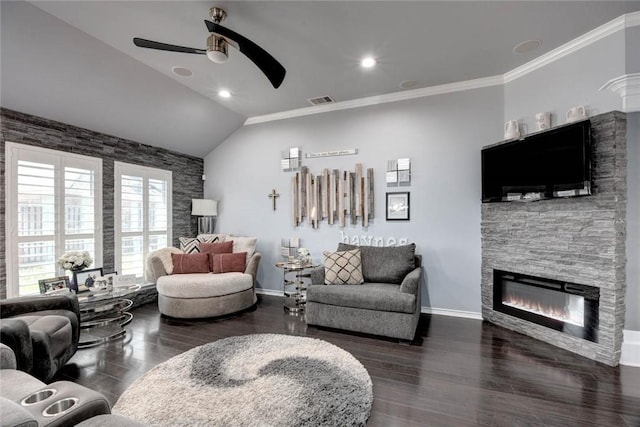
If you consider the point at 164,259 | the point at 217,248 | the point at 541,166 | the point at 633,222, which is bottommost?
the point at 164,259

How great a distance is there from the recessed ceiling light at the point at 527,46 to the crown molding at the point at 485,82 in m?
0.25

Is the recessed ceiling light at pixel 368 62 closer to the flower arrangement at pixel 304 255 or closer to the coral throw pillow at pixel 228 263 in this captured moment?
the flower arrangement at pixel 304 255

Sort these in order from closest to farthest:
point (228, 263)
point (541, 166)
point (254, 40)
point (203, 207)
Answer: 1. point (254, 40)
2. point (541, 166)
3. point (228, 263)
4. point (203, 207)

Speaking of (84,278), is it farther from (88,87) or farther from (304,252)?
(304,252)

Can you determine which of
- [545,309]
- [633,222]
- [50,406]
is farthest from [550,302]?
[50,406]

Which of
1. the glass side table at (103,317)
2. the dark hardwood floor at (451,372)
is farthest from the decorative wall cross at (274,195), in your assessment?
the glass side table at (103,317)

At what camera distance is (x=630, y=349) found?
254 centimetres

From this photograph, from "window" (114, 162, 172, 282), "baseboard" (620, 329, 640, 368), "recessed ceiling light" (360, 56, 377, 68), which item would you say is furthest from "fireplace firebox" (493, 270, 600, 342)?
"window" (114, 162, 172, 282)

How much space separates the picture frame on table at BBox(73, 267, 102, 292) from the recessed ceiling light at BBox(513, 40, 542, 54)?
5.26 meters

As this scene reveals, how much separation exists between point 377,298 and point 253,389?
5.04 ft

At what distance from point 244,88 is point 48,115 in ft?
7.54

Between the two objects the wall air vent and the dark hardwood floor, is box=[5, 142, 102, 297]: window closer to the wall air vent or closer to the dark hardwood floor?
the dark hardwood floor

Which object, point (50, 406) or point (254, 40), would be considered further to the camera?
point (254, 40)

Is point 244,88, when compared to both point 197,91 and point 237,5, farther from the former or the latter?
point 237,5
